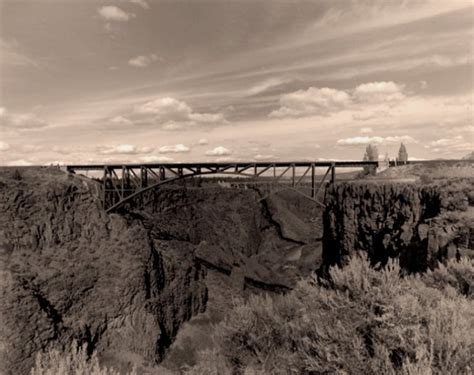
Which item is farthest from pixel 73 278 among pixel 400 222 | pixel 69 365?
pixel 400 222

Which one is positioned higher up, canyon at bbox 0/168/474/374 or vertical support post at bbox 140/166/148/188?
vertical support post at bbox 140/166/148/188

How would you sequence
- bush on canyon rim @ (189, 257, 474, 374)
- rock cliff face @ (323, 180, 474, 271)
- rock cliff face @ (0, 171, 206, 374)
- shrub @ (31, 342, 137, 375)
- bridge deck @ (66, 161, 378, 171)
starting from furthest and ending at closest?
bridge deck @ (66, 161, 378, 171) → rock cliff face @ (0, 171, 206, 374) → rock cliff face @ (323, 180, 474, 271) → bush on canyon rim @ (189, 257, 474, 374) → shrub @ (31, 342, 137, 375)

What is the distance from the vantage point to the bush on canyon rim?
245 inches

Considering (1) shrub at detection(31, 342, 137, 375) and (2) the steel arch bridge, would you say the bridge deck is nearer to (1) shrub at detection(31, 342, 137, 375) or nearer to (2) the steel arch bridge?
(2) the steel arch bridge

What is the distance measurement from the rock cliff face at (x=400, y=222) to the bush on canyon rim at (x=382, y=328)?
6.86ft

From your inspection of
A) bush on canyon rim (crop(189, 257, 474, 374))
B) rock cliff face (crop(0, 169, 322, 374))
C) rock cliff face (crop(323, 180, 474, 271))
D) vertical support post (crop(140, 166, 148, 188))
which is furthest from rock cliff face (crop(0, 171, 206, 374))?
rock cliff face (crop(323, 180, 474, 271))

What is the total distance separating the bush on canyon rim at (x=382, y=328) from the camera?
20.4 feet

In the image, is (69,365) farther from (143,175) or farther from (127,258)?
(143,175)

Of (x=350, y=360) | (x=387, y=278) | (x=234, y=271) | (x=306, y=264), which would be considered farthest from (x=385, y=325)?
(x=306, y=264)

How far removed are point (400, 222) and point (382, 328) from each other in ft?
29.5

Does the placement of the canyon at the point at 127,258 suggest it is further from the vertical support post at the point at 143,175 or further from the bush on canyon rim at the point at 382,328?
the bush on canyon rim at the point at 382,328

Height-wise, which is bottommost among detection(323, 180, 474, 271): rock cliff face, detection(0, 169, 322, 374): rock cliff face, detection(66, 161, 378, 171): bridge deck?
detection(0, 169, 322, 374): rock cliff face

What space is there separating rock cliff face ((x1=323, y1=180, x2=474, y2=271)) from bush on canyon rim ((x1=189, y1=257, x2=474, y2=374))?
2.09 m

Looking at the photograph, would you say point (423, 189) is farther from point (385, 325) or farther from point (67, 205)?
point (67, 205)
